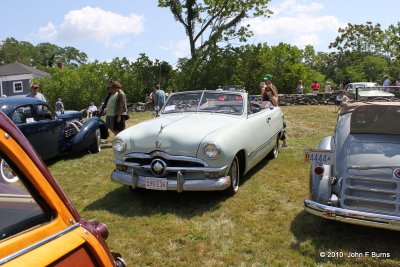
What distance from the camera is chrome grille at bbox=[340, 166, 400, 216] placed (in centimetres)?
410

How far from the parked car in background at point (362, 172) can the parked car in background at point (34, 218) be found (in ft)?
10.3

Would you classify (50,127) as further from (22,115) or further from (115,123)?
(115,123)

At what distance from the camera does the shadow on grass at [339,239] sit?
13.4 feet

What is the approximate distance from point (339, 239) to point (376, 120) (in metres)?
1.51

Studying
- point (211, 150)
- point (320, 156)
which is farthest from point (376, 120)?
point (211, 150)

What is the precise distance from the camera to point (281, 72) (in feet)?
82.7

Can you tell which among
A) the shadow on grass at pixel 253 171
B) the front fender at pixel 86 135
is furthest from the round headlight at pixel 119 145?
the front fender at pixel 86 135

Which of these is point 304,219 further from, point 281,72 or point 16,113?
point 281,72

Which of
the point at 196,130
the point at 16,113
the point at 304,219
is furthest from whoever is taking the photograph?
the point at 16,113

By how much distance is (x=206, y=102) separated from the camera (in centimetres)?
706

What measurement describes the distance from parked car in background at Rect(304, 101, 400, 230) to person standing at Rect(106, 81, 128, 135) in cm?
581

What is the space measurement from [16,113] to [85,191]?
2.18 m

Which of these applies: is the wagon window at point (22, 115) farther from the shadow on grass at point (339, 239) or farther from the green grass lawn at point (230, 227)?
the shadow on grass at point (339, 239)

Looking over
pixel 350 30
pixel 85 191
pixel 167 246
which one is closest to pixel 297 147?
pixel 85 191
